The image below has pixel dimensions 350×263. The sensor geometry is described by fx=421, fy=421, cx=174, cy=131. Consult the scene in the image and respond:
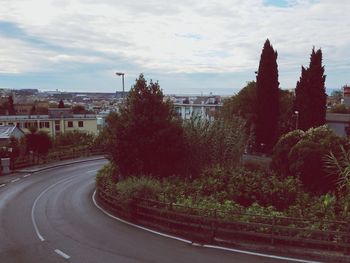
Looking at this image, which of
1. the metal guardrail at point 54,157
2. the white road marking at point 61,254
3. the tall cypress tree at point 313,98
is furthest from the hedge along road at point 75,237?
the tall cypress tree at point 313,98

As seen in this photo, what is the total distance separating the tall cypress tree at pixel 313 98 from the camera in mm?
46750

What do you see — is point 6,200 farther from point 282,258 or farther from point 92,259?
point 282,258

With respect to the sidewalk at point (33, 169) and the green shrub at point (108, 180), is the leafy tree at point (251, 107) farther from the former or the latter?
the green shrub at point (108, 180)

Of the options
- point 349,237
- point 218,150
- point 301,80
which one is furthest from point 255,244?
point 301,80

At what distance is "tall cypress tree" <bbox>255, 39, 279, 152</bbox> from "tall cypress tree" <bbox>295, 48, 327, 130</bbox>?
3.24 metres

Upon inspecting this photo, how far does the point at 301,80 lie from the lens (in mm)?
51594

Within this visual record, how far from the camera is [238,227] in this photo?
16.2 meters

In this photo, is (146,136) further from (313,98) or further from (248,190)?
(313,98)

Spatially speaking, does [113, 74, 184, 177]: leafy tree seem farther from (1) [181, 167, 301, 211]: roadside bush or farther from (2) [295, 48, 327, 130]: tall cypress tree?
(2) [295, 48, 327, 130]: tall cypress tree

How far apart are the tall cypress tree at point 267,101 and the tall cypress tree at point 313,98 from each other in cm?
324

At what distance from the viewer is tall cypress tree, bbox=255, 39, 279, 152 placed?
5006 cm

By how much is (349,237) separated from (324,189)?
15203 mm

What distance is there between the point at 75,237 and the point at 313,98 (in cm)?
3572

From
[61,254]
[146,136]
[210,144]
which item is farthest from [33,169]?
[61,254]
